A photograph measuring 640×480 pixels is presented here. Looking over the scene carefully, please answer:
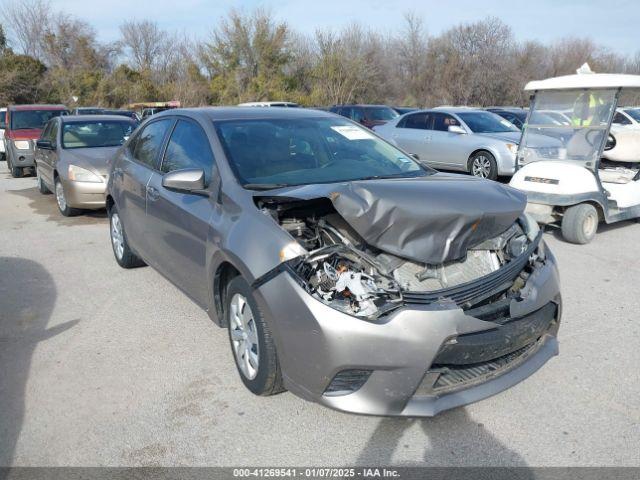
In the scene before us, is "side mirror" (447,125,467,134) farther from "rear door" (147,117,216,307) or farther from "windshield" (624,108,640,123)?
"rear door" (147,117,216,307)

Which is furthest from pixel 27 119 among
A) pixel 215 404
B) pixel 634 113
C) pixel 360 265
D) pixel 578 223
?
pixel 634 113

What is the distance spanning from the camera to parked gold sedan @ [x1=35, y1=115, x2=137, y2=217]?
325 inches

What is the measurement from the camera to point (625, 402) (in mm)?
3264

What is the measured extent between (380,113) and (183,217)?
1452 centimetres

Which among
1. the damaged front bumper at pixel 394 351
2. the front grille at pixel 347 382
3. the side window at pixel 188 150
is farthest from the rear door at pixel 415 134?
the front grille at pixel 347 382

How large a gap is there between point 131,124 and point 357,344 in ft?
28.8

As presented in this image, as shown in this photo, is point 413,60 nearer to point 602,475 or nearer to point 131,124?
point 131,124

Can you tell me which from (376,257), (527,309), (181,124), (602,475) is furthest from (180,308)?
(602,475)

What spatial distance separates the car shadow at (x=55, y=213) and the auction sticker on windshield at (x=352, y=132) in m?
5.30

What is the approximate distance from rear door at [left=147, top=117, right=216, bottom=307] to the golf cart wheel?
15.9 ft

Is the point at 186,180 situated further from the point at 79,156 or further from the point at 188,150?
the point at 79,156

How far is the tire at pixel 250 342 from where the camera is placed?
3055mm

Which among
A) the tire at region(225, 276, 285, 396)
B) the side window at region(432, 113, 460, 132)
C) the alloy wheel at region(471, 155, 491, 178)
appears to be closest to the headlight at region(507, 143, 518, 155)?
the alloy wheel at region(471, 155, 491, 178)

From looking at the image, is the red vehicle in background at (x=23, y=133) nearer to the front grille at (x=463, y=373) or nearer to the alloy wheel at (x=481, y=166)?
the alloy wheel at (x=481, y=166)
